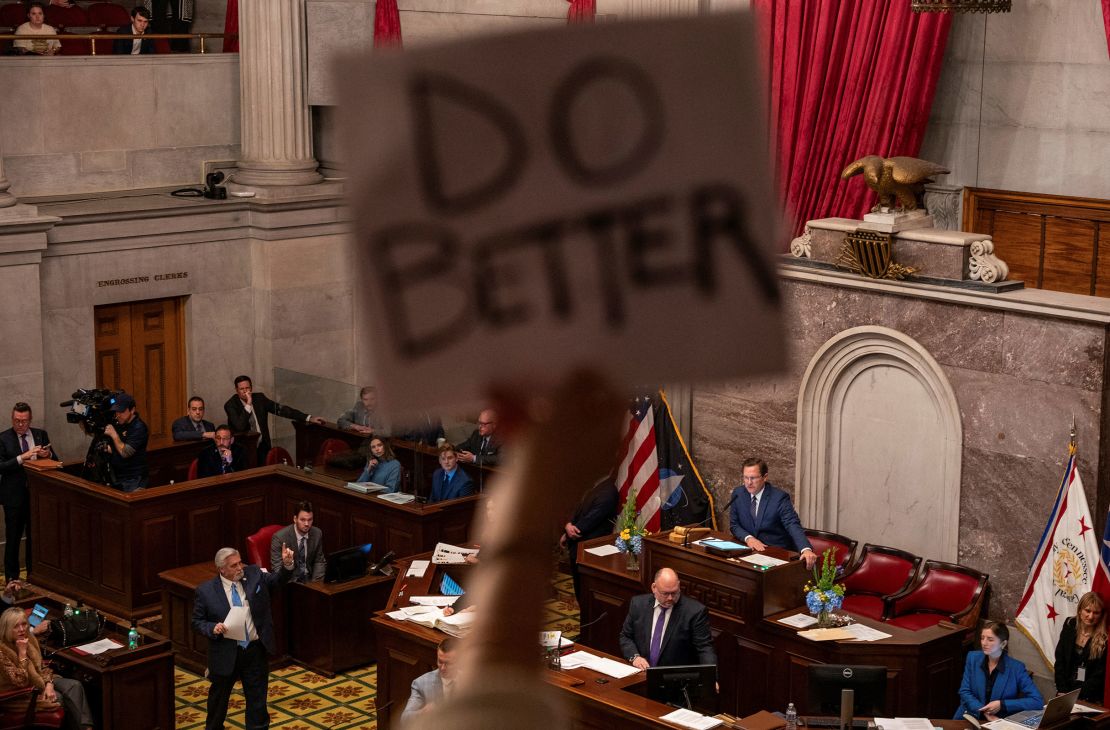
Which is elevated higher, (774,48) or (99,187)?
(774,48)

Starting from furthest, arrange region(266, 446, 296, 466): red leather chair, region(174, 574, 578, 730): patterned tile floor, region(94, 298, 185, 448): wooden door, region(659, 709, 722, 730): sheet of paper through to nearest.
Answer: region(94, 298, 185, 448): wooden door
region(266, 446, 296, 466): red leather chair
region(174, 574, 578, 730): patterned tile floor
region(659, 709, 722, 730): sheet of paper

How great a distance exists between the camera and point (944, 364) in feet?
36.1

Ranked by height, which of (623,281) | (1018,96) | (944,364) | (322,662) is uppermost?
(1018,96)

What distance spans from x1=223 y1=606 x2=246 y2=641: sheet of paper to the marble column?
7254 mm

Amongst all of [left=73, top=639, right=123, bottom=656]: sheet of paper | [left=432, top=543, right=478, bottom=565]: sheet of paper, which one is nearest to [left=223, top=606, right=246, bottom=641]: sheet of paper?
[left=73, top=639, right=123, bottom=656]: sheet of paper

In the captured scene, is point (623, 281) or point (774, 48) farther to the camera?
point (774, 48)

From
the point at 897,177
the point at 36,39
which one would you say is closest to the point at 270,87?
the point at 36,39

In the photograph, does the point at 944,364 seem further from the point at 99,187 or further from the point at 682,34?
the point at 682,34

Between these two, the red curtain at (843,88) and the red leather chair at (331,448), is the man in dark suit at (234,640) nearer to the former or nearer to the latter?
the red leather chair at (331,448)

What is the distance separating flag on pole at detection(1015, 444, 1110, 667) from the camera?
32.7 feet

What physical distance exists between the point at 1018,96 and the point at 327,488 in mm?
6124

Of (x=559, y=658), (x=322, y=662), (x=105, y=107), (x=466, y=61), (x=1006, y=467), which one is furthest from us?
(x=105, y=107)

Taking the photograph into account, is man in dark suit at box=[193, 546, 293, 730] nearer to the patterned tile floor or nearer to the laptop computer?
the patterned tile floor

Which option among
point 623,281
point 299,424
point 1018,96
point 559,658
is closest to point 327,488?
point 299,424
